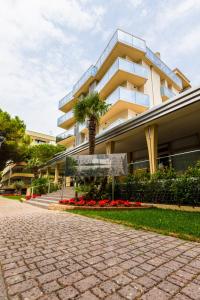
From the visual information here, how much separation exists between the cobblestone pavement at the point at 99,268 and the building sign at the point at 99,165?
20.2ft

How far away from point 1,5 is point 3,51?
186 centimetres

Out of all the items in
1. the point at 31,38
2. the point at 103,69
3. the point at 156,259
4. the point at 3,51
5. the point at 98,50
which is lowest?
the point at 156,259

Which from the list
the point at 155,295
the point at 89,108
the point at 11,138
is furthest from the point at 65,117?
the point at 155,295

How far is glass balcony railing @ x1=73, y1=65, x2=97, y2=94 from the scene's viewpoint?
2345 centimetres

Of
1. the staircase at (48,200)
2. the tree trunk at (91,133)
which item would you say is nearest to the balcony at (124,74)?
the tree trunk at (91,133)

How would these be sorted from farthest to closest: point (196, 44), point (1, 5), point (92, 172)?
point (92, 172), point (196, 44), point (1, 5)

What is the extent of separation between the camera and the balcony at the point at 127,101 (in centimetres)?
1628

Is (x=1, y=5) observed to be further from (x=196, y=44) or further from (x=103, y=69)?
(x=103, y=69)

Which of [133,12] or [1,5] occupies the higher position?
[133,12]

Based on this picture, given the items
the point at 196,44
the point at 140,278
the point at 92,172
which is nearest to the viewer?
the point at 140,278

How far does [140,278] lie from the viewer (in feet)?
6.67

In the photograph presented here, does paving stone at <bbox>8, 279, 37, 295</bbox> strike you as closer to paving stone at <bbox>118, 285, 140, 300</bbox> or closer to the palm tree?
paving stone at <bbox>118, 285, 140, 300</bbox>

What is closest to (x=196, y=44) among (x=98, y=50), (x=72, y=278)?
(x=72, y=278)

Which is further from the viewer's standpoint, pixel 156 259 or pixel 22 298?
pixel 156 259
